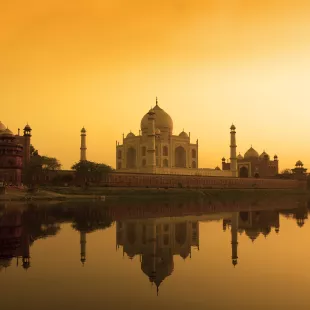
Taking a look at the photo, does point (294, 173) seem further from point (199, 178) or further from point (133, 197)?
point (133, 197)

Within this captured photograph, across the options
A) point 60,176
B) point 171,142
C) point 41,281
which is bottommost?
point 41,281

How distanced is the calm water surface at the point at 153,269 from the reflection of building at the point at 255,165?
175ft

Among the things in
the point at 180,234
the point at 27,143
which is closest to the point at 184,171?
the point at 27,143

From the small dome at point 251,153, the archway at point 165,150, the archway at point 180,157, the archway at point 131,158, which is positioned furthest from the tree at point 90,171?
the small dome at point 251,153

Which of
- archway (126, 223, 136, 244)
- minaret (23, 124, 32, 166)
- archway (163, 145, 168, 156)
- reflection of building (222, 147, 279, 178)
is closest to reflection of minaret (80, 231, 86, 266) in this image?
archway (126, 223, 136, 244)

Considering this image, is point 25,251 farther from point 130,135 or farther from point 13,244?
point 130,135

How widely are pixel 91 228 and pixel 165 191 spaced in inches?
1045

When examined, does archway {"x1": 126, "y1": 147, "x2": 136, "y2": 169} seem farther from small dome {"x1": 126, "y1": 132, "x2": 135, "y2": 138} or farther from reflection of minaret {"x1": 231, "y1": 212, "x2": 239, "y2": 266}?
reflection of minaret {"x1": 231, "y1": 212, "x2": 239, "y2": 266}

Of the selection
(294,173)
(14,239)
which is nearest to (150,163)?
(294,173)

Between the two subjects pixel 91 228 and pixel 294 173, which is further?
Answer: pixel 294 173

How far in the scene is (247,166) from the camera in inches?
2574

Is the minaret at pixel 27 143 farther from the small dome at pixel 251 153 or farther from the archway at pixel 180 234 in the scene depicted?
the small dome at pixel 251 153

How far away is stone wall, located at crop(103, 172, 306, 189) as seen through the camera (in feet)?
134

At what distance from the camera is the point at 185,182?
1825 inches
